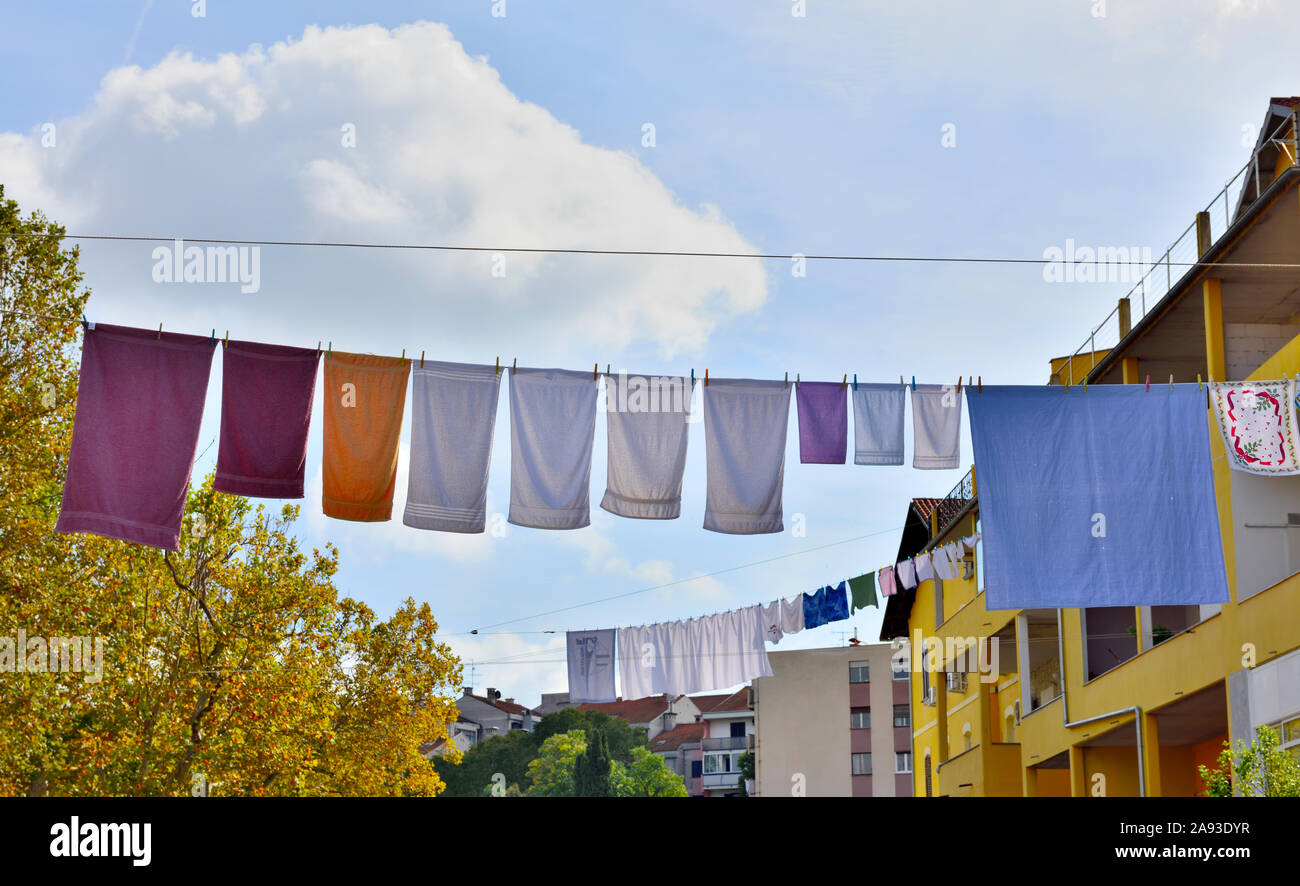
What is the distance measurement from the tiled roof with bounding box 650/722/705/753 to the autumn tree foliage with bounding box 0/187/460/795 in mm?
67998

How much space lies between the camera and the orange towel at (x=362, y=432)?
1429 centimetres

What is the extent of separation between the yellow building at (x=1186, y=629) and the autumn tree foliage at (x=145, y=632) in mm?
15381

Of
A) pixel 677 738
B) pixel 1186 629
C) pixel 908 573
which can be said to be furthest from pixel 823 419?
pixel 677 738

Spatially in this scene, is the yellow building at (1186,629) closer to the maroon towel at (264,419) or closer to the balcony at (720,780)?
the maroon towel at (264,419)

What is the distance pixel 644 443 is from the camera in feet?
48.6

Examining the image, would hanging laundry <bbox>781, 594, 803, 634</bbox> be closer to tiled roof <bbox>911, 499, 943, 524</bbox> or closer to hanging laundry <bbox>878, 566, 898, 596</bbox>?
hanging laundry <bbox>878, 566, 898, 596</bbox>

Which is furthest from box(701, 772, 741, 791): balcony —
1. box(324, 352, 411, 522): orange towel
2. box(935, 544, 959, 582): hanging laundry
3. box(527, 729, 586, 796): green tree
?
box(324, 352, 411, 522): orange towel

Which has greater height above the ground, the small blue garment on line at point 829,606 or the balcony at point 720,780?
the small blue garment on line at point 829,606

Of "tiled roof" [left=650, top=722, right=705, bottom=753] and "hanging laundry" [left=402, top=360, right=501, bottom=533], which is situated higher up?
"hanging laundry" [left=402, top=360, right=501, bottom=533]

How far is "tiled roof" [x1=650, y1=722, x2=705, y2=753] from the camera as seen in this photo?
98875 mm

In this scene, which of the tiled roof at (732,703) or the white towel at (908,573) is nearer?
the white towel at (908,573)

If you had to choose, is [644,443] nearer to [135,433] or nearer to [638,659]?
[135,433]

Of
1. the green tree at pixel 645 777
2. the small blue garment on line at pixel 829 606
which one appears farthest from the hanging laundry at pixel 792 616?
the green tree at pixel 645 777
